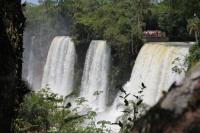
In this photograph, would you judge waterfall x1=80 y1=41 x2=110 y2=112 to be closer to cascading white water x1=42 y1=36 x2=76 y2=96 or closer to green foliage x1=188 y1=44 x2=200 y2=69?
cascading white water x1=42 y1=36 x2=76 y2=96

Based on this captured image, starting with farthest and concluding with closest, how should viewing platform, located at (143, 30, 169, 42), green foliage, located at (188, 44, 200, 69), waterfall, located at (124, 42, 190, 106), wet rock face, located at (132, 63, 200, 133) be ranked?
1. viewing platform, located at (143, 30, 169, 42)
2. waterfall, located at (124, 42, 190, 106)
3. green foliage, located at (188, 44, 200, 69)
4. wet rock face, located at (132, 63, 200, 133)

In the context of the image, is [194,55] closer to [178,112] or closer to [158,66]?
[158,66]

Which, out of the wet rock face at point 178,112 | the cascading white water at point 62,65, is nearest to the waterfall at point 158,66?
the cascading white water at point 62,65

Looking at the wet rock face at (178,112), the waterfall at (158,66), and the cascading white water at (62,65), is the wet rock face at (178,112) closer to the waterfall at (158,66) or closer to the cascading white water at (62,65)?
the waterfall at (158,66)

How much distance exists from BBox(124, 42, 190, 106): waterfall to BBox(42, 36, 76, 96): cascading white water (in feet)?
43.6

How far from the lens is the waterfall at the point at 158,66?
2628 centimetres

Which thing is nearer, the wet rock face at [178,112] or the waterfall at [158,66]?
the wet rock face at [178,112]

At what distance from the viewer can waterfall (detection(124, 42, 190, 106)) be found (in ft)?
86.2

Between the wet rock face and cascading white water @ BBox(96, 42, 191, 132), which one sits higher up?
the wet rock face

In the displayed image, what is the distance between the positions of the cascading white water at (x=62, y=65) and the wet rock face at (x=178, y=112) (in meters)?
41.6

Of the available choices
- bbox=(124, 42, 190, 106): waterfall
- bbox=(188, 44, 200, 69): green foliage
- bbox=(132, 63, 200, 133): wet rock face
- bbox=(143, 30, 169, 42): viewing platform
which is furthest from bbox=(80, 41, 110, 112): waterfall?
→ bbox=(132, 63, 200, 133): wet rock face

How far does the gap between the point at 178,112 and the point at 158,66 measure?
2665cm

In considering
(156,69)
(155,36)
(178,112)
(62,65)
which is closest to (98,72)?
(155,36)

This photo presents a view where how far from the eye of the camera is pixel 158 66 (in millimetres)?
27719
